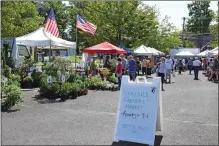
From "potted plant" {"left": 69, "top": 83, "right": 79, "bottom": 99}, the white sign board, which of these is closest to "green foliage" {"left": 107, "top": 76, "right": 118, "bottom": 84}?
"potted plant" {"left": 69, "top": 83, "right": 79, "bottom": 99}

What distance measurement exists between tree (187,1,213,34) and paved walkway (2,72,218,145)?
239 feet

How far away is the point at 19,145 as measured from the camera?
558cm

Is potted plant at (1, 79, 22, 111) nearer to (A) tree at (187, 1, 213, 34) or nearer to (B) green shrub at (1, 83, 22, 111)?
(B) green shrub at (1, 83, 22, 111)

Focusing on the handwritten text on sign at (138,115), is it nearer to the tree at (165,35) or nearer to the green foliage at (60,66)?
the green foliage at (60,66)

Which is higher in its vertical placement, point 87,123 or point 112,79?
point 112,79

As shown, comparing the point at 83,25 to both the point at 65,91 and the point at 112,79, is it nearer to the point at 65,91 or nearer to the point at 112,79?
the point at 112,79

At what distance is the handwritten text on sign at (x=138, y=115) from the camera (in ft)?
19.2

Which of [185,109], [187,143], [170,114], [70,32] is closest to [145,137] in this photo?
[187,143]

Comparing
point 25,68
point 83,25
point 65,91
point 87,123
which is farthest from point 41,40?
point 87,123

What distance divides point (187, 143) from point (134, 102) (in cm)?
120

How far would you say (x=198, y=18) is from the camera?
265 ft

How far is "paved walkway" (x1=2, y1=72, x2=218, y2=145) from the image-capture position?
19.8ft

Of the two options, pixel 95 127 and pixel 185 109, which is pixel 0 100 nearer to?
pixel 95 127

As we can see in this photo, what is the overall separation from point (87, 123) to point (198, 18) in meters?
78.0
